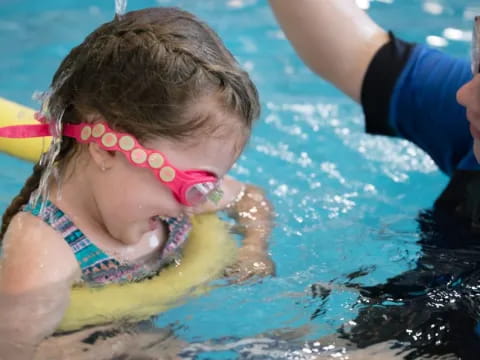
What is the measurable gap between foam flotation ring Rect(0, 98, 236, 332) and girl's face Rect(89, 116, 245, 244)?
0.18m

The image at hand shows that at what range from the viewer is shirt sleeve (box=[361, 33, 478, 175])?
6.39ft

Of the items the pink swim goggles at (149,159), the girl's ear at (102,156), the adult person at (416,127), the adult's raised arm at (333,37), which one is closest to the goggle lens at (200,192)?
the pink swim goggles at (149,159)

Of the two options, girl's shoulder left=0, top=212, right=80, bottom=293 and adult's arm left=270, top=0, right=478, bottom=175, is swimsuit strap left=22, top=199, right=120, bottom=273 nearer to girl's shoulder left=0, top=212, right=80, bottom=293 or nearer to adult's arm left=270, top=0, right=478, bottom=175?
girl's shoulder left=0, top=212, right=80, bottom=293

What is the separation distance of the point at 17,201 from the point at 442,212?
952 millimetres

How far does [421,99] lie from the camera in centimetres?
198

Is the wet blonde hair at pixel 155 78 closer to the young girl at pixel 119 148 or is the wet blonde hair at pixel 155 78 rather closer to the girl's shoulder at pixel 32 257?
the young girl at pixel 119 148

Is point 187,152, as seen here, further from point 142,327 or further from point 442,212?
point 442,212

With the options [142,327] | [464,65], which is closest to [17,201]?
[142,327]

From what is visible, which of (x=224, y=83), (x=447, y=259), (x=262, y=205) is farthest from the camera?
(x=262, y=205)

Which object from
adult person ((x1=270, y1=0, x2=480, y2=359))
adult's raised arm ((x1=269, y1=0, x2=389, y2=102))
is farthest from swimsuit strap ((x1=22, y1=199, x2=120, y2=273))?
adult's raised arm ((x1=269, y1=0, x2=389, y2=102))

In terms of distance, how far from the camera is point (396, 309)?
1686 mm

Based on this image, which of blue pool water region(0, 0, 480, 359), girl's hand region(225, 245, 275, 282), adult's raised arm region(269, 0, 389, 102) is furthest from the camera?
adult's raised arm region(269, 0, 389, 102)

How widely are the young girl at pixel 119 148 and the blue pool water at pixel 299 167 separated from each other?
0.25 metres

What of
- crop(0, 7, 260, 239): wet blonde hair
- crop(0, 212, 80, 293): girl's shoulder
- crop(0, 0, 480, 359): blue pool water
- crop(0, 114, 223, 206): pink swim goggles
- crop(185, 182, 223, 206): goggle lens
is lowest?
crop(0, 0, 480, 359): blue pool water
